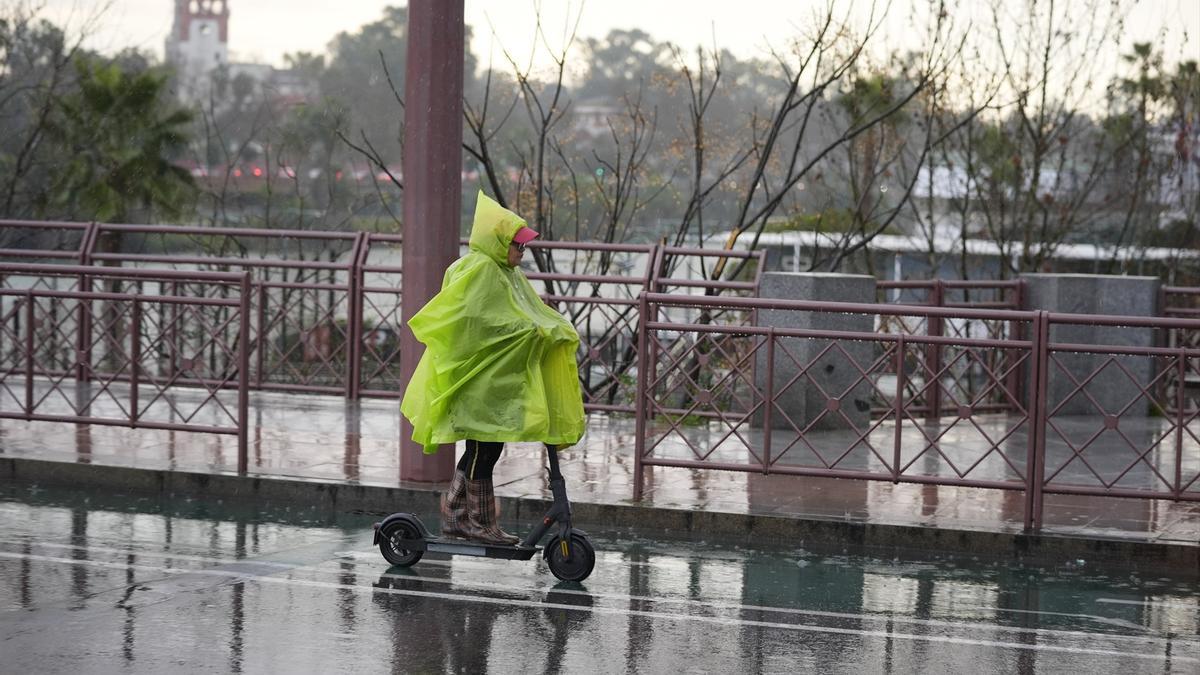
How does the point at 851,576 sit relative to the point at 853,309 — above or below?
below

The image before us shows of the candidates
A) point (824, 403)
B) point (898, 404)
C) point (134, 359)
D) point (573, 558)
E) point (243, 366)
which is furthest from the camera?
point (824, 403)

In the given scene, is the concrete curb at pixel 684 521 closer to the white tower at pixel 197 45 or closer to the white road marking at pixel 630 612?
the white road marking at pixel 630 612

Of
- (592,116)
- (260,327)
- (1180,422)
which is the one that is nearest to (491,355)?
(1180,422)

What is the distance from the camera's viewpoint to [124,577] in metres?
7.30

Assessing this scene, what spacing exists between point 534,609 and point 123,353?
20.6ft

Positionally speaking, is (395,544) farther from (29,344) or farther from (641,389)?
(29,344)

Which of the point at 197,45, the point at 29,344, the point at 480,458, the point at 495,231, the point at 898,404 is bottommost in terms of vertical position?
the point at 480,458

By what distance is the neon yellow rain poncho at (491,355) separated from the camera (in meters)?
7.15

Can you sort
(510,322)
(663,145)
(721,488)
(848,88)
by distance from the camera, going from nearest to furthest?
(510,322), (721,488), (848,88), (663,145)

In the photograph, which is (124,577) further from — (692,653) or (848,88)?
(848,88)

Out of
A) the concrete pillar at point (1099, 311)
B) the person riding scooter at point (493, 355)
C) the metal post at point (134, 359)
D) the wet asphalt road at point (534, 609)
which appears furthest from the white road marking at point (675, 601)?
the concrete pillar at point (1099, 311)

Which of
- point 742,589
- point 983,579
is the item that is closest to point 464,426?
point 742,589

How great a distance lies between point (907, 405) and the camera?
1198cm

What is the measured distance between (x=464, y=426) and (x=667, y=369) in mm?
3971
